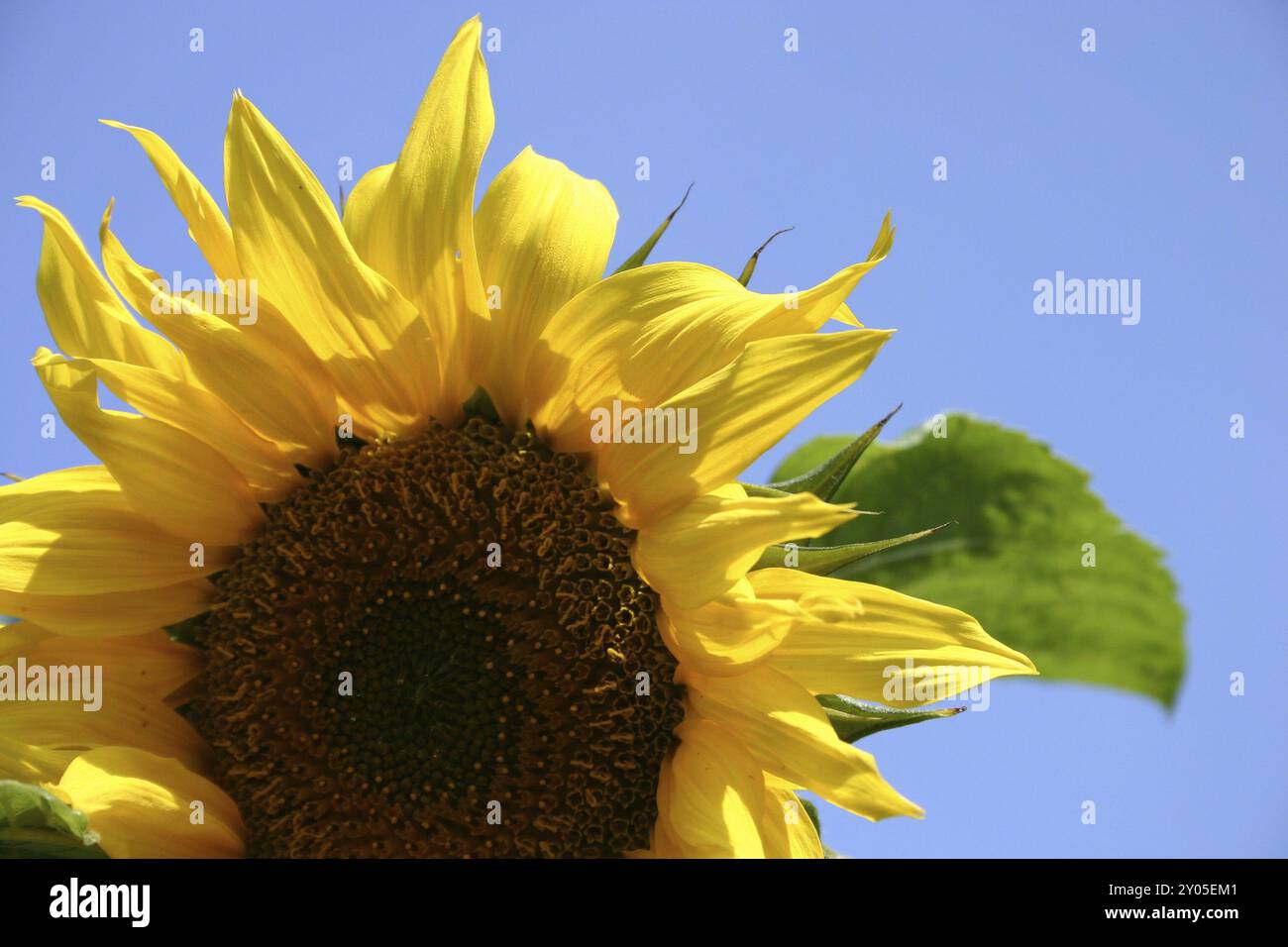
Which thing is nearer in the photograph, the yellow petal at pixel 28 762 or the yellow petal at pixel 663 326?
the yellow petal at pixel 663 326

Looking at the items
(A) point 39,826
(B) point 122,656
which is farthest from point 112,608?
(A) point 39,826

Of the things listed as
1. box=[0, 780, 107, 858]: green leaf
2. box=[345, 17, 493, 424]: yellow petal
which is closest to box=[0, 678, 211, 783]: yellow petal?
box=[0, 780, 107, 858]: green leaf

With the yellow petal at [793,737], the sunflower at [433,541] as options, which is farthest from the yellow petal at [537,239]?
the yellow petal at [793,737]

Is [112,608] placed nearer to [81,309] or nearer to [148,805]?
[148,805]

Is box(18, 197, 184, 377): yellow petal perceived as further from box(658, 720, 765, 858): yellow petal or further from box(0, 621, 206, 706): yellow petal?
box(658, 720, 765, 858): yellow petal

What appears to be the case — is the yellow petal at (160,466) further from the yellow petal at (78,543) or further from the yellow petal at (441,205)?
the yellow petal at (441,205)
